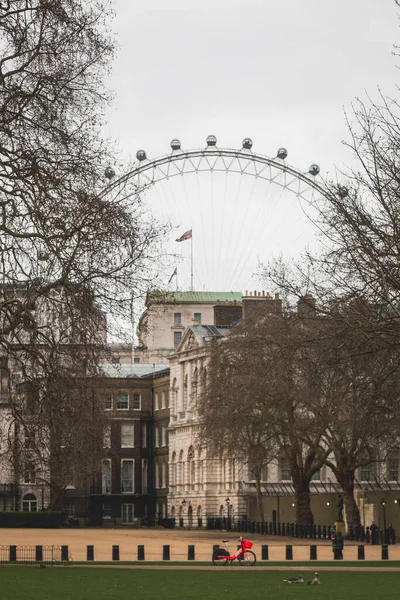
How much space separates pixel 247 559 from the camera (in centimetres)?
5034

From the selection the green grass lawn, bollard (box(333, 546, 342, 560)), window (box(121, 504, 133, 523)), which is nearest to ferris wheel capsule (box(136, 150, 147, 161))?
window (box(121, 504, 133, 523))

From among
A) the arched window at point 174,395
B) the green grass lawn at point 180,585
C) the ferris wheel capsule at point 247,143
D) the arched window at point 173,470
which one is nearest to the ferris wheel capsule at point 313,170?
the ferris wheel capsule at point 247,143

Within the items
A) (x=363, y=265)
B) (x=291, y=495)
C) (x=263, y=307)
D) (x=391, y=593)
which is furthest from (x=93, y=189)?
(x=291, y=495)

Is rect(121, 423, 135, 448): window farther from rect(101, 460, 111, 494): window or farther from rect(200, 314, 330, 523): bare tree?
rect(200, 314, 330, 523): bare tree

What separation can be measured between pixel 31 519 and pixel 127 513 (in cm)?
2677

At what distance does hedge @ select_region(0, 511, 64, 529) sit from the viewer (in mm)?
103688

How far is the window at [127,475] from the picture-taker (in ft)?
429

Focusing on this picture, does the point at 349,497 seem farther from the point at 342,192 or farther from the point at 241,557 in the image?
the point at 342,192

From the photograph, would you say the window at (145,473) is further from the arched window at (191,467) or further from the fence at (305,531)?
the fence at (305,531)

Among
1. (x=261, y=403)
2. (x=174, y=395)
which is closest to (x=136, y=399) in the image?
(x=174, y=395)

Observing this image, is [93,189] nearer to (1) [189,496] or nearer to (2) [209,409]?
(2) [209,409]

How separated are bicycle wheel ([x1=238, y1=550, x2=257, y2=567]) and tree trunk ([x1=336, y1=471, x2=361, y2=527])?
24.6 metres

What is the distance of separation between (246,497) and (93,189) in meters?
74.6

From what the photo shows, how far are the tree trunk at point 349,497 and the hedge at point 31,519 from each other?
3384 centimetres
